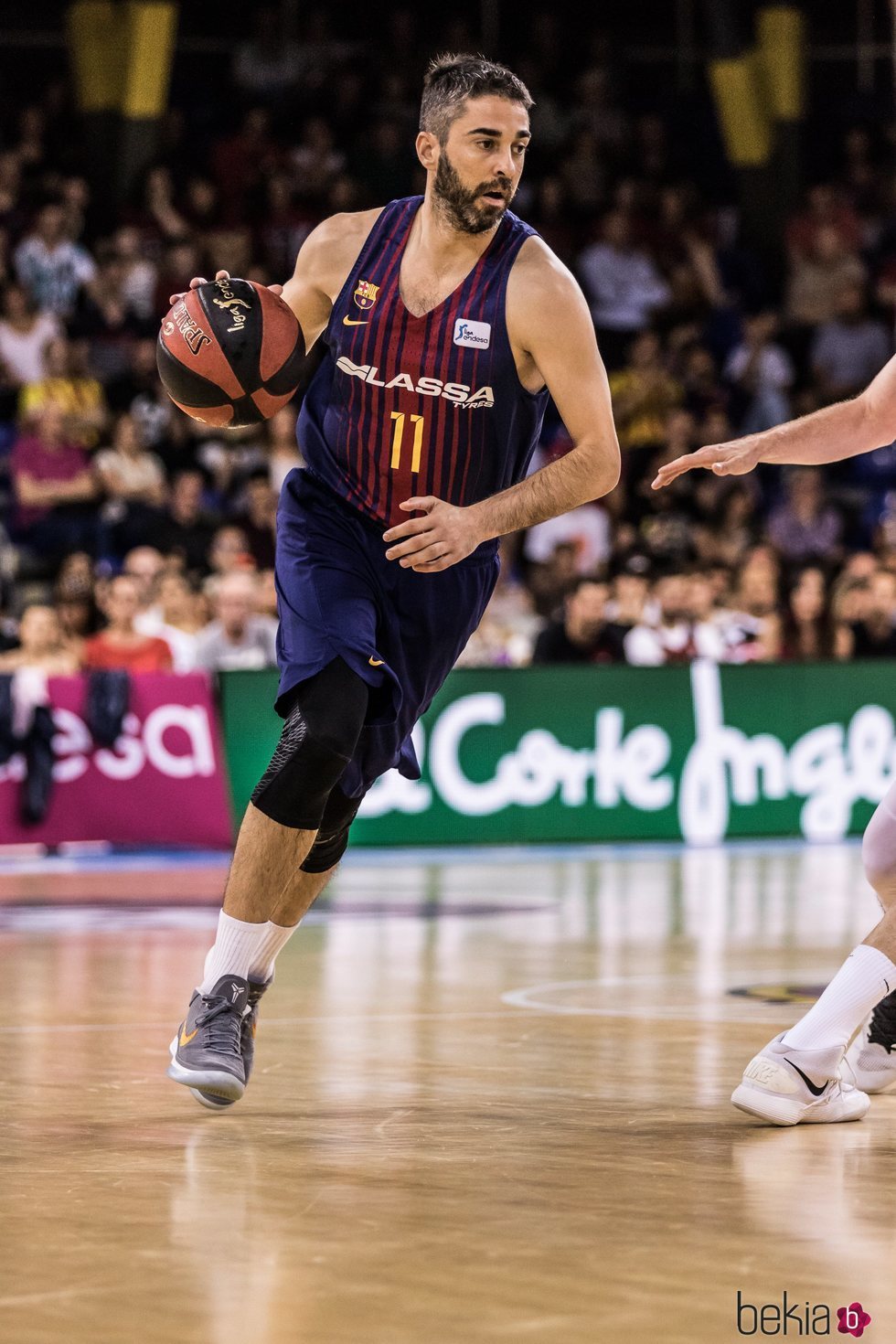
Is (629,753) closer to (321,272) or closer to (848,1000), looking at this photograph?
(321,272)

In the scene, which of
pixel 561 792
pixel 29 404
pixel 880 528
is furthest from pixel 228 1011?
pixel 880 528

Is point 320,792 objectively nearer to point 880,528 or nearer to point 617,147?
point 880,528

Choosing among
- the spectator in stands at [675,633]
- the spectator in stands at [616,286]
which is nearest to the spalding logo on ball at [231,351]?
the spectator in stands at [675,633]

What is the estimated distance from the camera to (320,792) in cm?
517

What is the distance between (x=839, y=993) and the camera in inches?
198

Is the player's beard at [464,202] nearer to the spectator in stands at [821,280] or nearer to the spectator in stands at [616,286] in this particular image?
the spectator in stands at [616,286]

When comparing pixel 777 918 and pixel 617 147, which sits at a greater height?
pixel 617 147

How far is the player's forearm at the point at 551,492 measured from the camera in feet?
17.2

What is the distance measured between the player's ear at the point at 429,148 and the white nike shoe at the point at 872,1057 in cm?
245

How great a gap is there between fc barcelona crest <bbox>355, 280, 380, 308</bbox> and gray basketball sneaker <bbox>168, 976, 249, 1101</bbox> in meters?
1.74

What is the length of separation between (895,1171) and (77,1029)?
2809mm

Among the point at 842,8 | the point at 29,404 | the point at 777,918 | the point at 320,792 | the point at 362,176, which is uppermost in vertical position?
the point at 842,8

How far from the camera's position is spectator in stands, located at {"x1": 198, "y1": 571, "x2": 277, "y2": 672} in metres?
13.5

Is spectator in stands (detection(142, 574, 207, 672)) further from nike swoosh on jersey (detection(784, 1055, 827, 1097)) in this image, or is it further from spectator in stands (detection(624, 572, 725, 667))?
nike swoosh on jersey (detection(784, 1055, 827, 1097))
